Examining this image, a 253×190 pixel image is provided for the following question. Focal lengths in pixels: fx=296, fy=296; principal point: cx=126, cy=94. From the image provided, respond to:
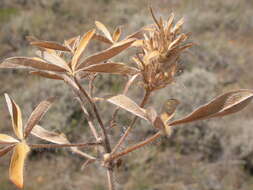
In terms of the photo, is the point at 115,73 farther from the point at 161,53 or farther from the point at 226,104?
the point at 226,104

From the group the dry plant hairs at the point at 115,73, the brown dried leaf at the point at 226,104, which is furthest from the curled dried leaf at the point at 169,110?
the brown dried leaf at the point at 226,104

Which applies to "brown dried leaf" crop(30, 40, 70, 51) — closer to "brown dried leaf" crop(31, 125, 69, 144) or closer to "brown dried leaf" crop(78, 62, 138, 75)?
"brown dried leaf" crop(78, 62, 138, 75)

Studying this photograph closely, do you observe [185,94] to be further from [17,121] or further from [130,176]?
[17,121]

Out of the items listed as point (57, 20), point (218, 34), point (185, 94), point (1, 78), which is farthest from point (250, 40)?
point (1, 78)

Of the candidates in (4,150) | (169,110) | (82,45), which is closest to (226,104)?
(169,110)

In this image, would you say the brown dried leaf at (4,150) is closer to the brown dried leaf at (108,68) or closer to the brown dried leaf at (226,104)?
the brown dried leaf at (108,68)

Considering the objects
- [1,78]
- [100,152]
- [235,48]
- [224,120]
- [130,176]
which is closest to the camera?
[100,152]
